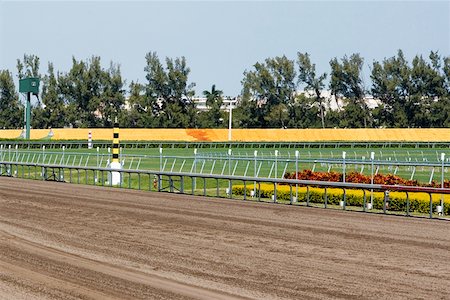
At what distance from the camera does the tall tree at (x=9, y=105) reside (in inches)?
3794

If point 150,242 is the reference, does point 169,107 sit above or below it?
above

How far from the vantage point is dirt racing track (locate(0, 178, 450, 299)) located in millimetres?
9352

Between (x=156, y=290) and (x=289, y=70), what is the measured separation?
90.0m

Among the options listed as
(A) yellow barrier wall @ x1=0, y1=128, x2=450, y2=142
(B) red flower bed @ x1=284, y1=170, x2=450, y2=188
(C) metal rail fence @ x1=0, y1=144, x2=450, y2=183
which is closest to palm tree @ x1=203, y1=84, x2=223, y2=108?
(A) yellow barrier wall @ x1=0, y1=128, x2=450, y2=142

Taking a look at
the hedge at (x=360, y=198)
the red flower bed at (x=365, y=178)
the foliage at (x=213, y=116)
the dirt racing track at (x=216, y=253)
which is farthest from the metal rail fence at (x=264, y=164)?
the foliage at (x=213, y=116)

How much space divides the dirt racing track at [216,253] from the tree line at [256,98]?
75001mm

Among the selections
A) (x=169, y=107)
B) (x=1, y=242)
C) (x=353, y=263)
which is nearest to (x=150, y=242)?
(x=1, y=242)

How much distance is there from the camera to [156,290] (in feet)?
30.2

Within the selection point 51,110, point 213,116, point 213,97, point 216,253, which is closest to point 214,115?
point 213,116

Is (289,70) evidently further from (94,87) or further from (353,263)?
(353,263)

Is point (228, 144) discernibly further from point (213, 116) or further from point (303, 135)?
point (213, 116)

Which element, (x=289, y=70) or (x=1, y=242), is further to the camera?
(x=289, y=70)

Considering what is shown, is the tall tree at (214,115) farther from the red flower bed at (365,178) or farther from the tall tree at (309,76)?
the red flower bed at (365,178)

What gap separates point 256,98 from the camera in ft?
322
